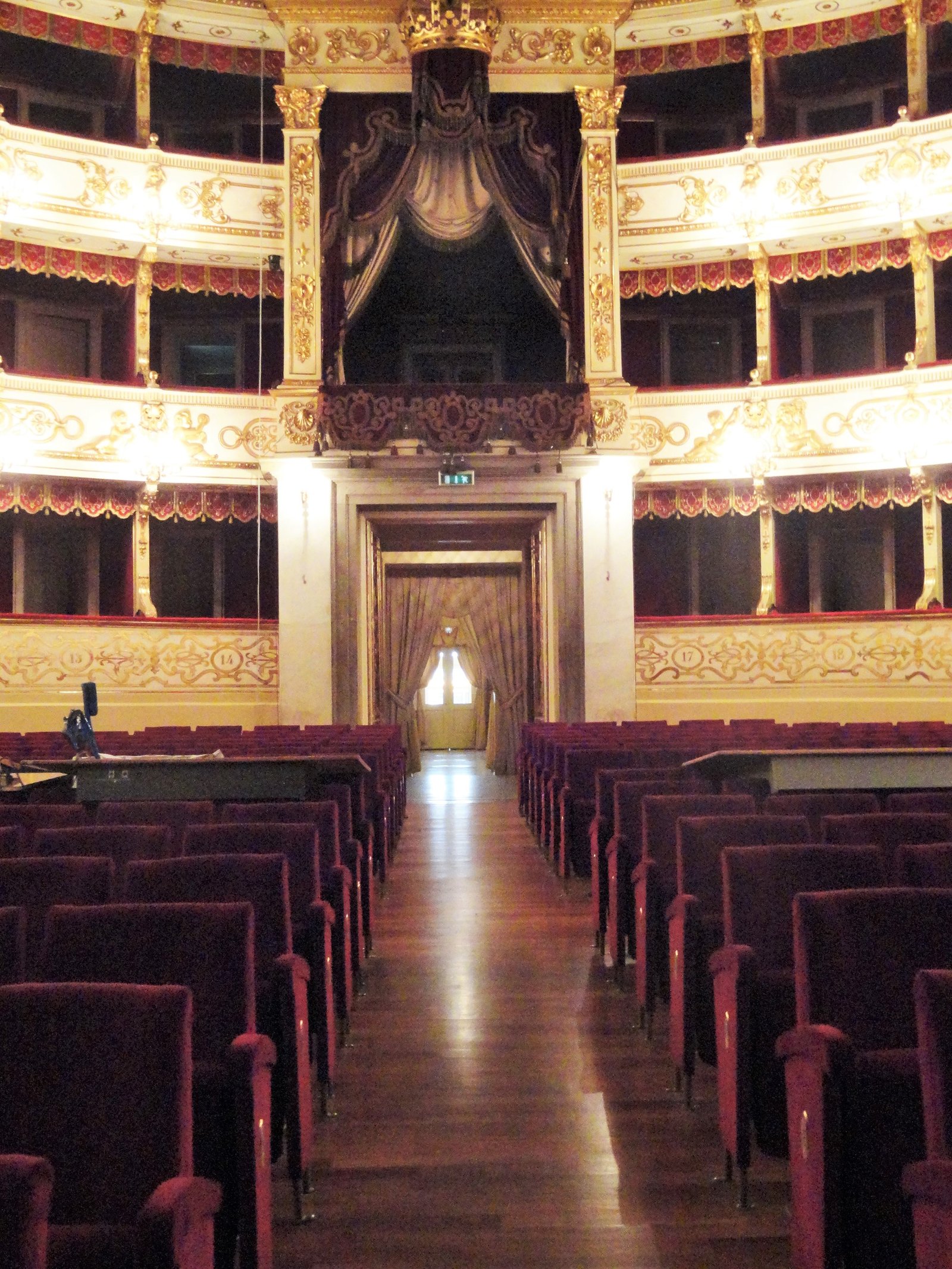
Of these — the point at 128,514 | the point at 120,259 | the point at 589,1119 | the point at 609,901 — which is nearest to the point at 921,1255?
the point at 589,1119

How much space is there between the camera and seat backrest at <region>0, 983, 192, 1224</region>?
71.7 inches

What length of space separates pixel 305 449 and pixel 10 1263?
11142 millimetres

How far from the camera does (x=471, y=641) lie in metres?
16.7

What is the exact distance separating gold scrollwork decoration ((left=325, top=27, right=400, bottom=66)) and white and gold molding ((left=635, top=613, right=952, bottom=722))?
21.5 feet

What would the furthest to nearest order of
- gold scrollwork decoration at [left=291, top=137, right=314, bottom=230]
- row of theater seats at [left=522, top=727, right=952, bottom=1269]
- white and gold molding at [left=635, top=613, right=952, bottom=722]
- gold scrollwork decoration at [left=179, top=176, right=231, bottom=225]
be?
gold scrollwork decoration at [left=179, top=176, right=231, bottom=225] < gold scrollwork decoration at [left=291, top=137, right=314, bottom=230] < white and gold molding at [left=635, top=613, right=952, bottom=722] < row of theater seats at [left=522, top=727, right=952, bottom=1269]

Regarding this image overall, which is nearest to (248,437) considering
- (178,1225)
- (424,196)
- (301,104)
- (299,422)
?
(299,422)

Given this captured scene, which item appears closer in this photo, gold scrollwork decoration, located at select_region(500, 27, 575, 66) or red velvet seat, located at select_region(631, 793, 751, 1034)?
red velvet seat, located at select_region(631, 793, 751, 1034)

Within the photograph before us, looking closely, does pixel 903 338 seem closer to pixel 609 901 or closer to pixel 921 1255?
pixel 609 901

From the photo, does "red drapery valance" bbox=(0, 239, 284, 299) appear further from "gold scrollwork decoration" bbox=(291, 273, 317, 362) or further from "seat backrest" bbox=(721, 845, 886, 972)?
"seat backrest" bbox=(721, 845, 886, 972)

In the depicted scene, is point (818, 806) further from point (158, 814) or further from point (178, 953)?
point (178, 953)

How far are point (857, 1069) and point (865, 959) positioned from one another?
29 cm

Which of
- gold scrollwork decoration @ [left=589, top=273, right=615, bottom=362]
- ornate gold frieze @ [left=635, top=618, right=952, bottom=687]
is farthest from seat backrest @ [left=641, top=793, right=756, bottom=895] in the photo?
gold scrollwork decoration @ [left=589, top=273, right=615, bottom=362]

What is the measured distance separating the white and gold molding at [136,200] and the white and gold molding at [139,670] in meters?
4.01

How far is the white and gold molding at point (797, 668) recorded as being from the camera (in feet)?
39.5
